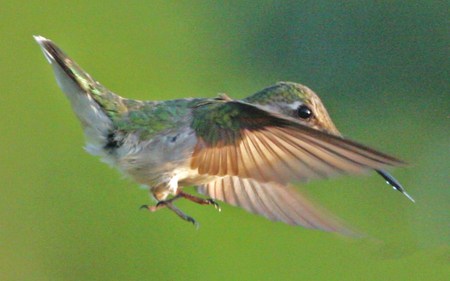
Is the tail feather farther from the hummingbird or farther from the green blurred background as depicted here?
the green blurred background

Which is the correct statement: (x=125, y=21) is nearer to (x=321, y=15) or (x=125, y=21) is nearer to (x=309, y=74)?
(x=309, y=74)

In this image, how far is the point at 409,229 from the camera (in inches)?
85.9

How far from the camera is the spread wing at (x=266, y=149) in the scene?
1.28 metres

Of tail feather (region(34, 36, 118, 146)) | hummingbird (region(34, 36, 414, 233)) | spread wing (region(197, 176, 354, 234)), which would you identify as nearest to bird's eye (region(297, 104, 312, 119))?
hummingbird (region(34, 36, 414, 233))

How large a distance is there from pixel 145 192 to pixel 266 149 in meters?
1.23

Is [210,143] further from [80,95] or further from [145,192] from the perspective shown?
[145,192]

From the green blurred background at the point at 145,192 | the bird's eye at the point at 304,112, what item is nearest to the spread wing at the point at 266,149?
the bird's eye at the point at 304,112

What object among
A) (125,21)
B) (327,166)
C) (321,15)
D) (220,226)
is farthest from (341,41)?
(327,166)

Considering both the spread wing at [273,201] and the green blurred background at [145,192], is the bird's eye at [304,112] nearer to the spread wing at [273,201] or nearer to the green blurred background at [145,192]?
the spread wing at [273,201]

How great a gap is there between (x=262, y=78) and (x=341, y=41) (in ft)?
2.15

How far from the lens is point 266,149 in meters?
1.56

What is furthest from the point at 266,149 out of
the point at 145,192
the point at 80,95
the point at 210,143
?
the point at 145,192

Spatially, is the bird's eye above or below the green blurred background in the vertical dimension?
below

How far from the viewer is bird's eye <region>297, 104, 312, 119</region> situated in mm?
1818
